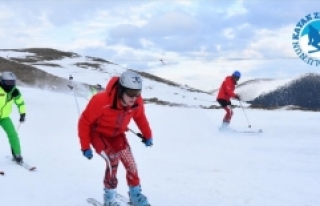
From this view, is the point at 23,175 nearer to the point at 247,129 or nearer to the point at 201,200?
the point at 201,200

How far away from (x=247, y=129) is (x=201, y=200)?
10.8 meters

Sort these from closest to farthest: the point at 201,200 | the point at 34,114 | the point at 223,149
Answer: the point at 201,200, the point at 223,149, the point at 34,114

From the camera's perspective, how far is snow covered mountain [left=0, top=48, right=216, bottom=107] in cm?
3556

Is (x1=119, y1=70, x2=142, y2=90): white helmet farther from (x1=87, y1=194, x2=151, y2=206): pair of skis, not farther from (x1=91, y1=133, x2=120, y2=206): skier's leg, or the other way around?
(x1=87, y1=194, x2=151, y2=206): pair of skis

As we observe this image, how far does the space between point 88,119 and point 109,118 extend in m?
0.28

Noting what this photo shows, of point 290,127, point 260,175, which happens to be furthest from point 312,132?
point 260,175

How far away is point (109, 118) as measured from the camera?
20.5 ft

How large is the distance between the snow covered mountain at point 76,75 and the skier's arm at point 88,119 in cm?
2687

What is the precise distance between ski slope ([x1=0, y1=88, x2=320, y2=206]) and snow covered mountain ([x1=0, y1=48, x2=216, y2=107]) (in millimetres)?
16217

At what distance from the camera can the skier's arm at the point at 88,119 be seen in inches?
240

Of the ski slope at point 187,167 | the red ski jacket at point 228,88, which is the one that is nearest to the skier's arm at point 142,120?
the ski slope at point 187,167

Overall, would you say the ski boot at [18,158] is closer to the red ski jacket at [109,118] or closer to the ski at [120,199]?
the ski at [120,199]

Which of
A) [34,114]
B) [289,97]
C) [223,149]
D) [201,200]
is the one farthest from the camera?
[289,97]

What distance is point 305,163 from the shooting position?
35.3 feet
